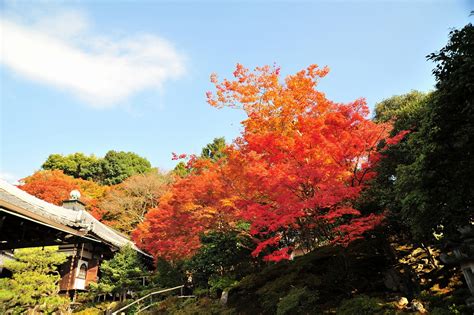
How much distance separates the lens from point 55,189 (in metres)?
39.8

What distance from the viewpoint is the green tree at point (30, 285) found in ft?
53.9

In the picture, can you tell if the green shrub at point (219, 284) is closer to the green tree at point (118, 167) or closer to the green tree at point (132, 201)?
the green tree at point (132, 201)

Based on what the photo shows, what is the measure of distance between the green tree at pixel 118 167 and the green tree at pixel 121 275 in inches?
1143

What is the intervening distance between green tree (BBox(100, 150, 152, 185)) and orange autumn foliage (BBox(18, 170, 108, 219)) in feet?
22.1

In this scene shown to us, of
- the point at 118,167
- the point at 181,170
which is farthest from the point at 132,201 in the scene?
the point at 118,167

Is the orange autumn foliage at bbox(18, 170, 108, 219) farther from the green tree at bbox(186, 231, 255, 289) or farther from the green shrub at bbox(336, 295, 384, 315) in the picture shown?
the green shrub at bbox(336, 295, 384, 315)


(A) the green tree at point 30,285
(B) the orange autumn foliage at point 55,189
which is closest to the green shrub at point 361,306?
(A) the green tree at point 30,285

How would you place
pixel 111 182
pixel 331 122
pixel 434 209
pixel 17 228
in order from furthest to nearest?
1. pixel 111 182
2. pixel 331 122
3. pixel 17 228
4. pixel 434 209

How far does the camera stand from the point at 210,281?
58.7 ft

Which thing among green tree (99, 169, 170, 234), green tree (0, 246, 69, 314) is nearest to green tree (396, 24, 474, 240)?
green tree (0, 246, 69, 314)

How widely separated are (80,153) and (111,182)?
8864 mm

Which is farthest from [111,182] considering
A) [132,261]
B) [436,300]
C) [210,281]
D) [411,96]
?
[436,300]

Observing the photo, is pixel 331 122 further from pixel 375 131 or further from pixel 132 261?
pixel 132 261

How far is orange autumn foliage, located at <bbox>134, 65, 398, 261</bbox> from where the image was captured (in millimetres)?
12289
